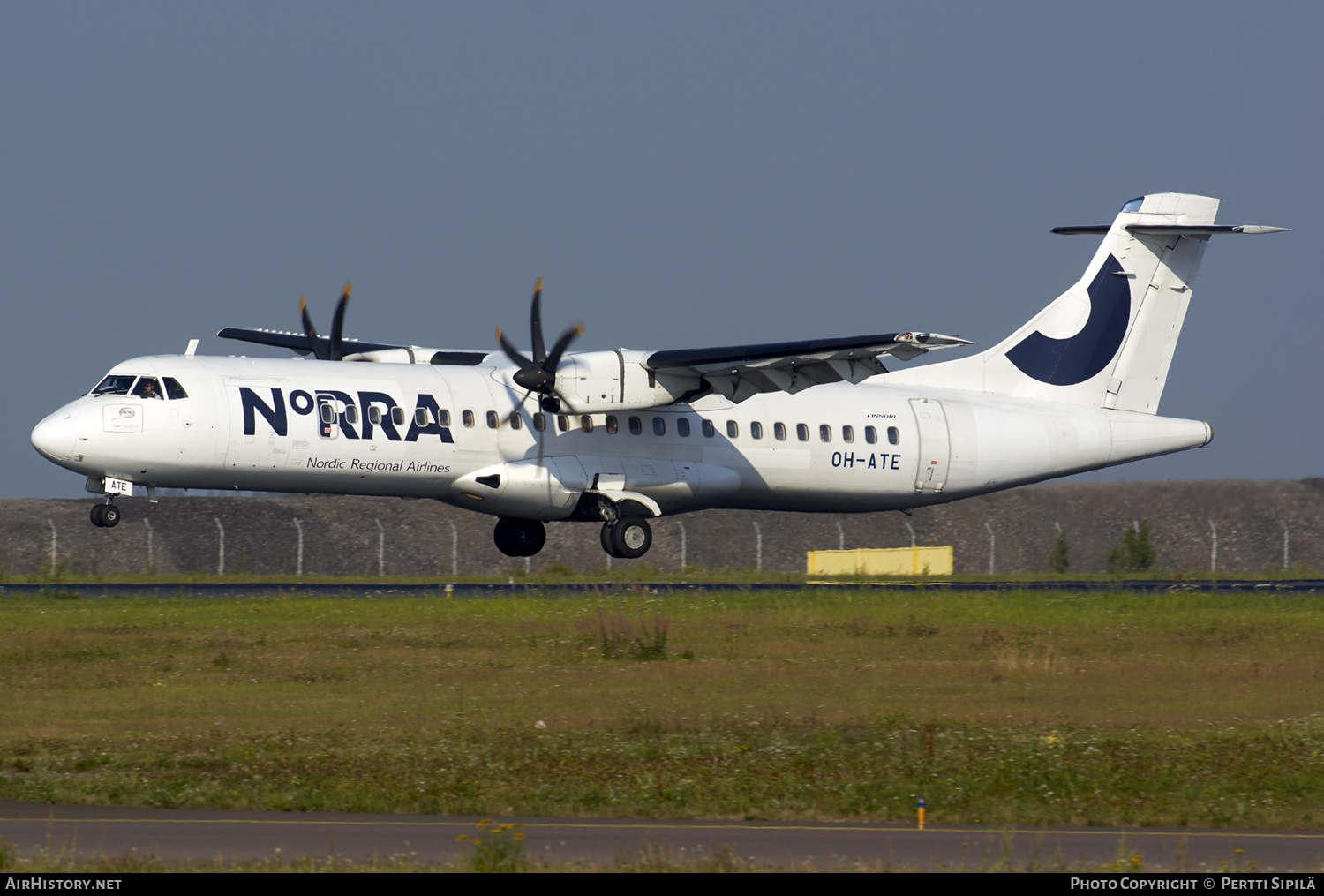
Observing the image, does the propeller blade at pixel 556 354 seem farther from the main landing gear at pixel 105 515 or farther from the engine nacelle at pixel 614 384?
the main landing gear at pixel 105 515

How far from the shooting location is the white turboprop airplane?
26.5 m

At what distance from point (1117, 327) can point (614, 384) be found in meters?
13.0

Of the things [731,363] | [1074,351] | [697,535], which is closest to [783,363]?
[731,363]

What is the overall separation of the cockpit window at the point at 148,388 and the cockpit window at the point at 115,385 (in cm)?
16

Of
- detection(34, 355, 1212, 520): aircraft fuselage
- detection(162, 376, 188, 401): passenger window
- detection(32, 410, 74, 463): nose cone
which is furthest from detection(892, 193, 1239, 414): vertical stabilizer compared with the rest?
detection(32, 410, 74, 463): nose cone

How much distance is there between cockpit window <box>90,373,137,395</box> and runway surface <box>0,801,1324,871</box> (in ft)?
53.2

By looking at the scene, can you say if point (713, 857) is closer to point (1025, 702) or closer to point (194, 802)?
point (194, 802)

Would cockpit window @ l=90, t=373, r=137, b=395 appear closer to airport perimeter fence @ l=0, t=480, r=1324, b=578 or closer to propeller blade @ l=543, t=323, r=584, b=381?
propeller blade @ l=543, t=323, r=584, b=381

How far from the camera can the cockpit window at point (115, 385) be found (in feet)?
86.3

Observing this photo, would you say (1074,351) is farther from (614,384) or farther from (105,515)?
(105,515)

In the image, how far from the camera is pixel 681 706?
16.6 metres

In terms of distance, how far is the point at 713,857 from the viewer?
9328 mm

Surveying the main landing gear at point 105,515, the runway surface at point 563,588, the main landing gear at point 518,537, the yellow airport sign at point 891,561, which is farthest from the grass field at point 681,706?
the yellow airport sign at point 891,561

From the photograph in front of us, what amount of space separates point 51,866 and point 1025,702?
11.6 m
